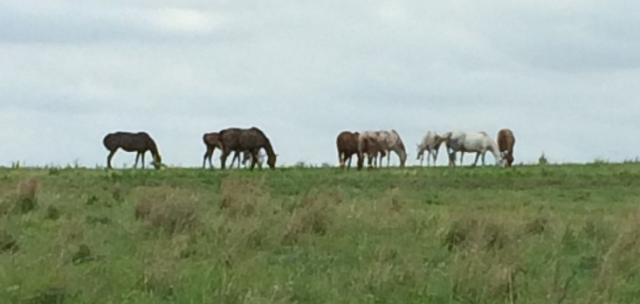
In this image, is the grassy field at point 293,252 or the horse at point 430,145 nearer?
the grassy field at point 293,252

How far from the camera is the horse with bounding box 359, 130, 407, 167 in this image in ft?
136

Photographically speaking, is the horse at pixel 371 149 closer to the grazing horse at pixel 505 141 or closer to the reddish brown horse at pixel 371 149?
the reddish brown horse at pixel 371 149

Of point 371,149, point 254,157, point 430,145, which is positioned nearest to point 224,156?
point 254,157

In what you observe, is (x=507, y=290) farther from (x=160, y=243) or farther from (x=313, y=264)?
(x=160, y=243)

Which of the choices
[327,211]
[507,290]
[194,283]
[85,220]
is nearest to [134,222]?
[85,220]

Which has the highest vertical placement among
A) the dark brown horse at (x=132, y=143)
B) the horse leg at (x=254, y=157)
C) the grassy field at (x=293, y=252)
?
the dark brown horse at (x=132, y=143)

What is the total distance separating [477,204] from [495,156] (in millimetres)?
23177

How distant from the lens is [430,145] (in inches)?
1833

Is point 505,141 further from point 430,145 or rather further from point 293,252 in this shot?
point 293,252

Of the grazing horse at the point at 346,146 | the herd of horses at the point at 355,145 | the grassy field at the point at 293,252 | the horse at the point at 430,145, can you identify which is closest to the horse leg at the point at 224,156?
the herd of horses at the point at 355,145

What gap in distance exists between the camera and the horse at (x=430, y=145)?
4616cm

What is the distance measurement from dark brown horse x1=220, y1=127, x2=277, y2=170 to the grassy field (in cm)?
1953

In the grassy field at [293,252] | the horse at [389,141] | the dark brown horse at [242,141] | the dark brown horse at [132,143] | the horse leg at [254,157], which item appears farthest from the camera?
the dark brown horse at [132,143]

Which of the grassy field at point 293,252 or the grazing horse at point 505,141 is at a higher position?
the grazing horse at point 505,141
